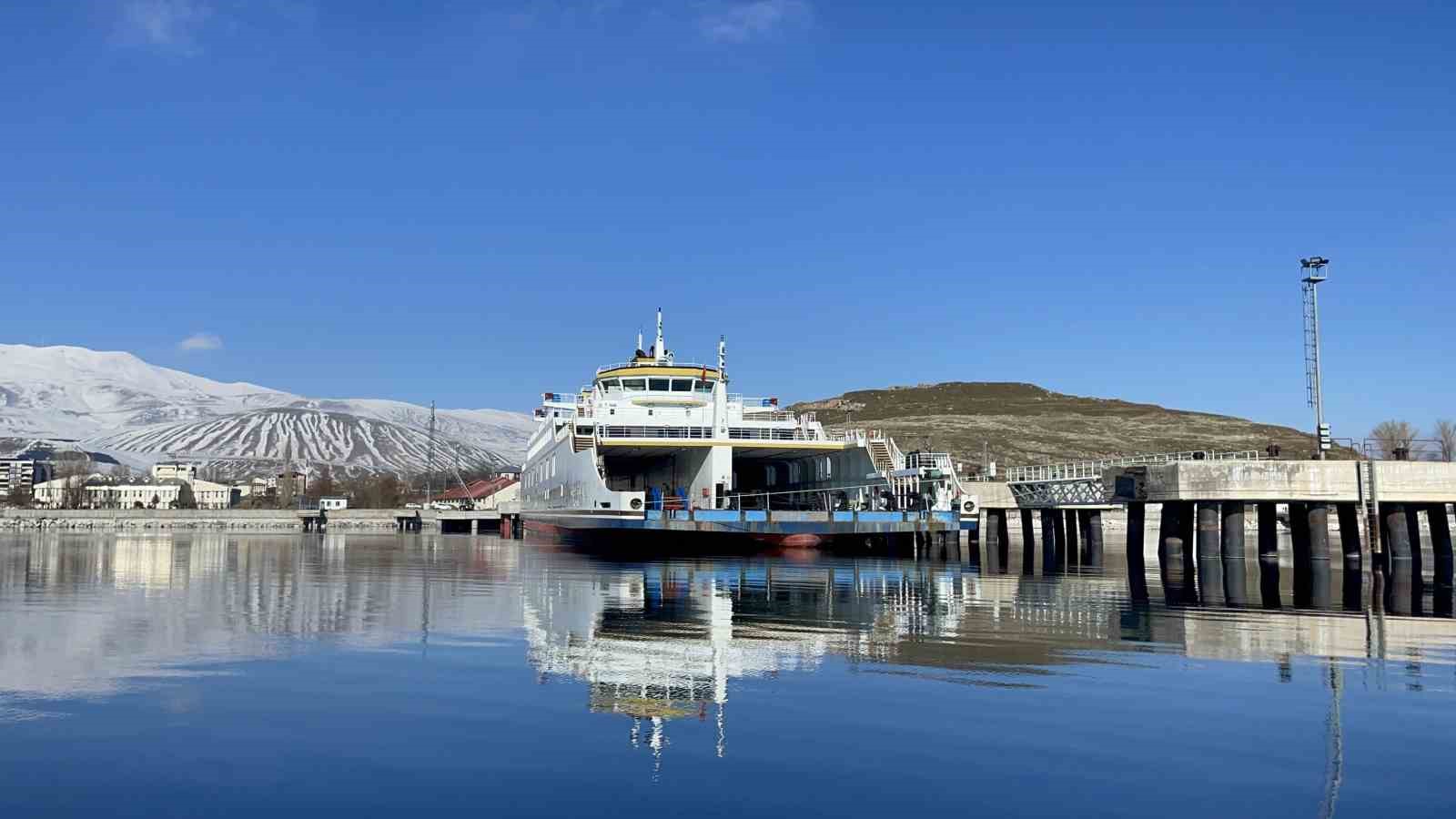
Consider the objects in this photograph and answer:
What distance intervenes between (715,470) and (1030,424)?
305 ft

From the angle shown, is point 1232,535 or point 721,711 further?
point 1232,535

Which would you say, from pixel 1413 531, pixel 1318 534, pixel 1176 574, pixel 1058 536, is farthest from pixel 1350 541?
pixel 1058 536

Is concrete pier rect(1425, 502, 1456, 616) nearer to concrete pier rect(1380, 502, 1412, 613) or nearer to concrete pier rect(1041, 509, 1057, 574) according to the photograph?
concrete pier rect(1380, 502, 1412, 613)

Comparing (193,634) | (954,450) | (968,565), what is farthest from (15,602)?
(954,450)

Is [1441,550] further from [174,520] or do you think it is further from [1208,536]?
[174,520]

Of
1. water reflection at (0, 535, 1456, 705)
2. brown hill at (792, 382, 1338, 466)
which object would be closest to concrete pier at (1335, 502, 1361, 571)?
water reflection at (0, 535, 1456, 705)

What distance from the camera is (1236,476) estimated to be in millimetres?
29000

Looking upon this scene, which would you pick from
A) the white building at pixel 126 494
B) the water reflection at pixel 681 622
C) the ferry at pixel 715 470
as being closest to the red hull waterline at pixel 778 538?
the ferry at pixel 715 470

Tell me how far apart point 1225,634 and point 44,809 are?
42.6 feet

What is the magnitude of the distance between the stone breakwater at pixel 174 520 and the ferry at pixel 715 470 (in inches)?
2464

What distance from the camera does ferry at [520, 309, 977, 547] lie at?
36406mm

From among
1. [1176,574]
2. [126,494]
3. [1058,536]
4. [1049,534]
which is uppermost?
[126,494]

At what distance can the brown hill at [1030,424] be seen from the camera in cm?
10976

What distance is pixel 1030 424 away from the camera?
126562 mm
